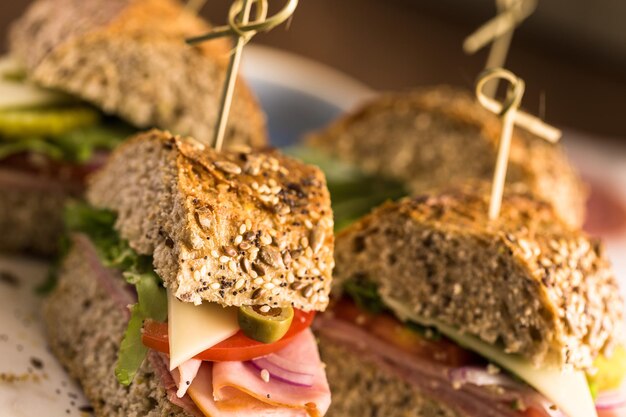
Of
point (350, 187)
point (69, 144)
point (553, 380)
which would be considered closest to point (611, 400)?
point (553, 380)

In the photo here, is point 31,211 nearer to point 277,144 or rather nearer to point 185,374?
point 185,374

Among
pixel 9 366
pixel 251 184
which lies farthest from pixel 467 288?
pixel 9 366

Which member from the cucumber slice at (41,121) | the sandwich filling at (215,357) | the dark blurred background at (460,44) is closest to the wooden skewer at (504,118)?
the sandwich filling at (215,357)

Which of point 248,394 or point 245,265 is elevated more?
point 245,265

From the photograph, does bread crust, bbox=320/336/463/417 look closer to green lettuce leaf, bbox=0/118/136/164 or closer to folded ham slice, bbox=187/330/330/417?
folded ham slice, bbox=187/330/330/417

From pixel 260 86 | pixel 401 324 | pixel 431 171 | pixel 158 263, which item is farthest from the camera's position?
pixel 260 86

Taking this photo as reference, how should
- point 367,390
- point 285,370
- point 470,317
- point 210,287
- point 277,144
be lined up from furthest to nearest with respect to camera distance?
1. point 277,144
2. point 367,390
3. point 470,317
4. point 285,370
5. point 210,287

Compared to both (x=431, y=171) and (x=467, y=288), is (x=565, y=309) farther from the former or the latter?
(x=431, y=171)
